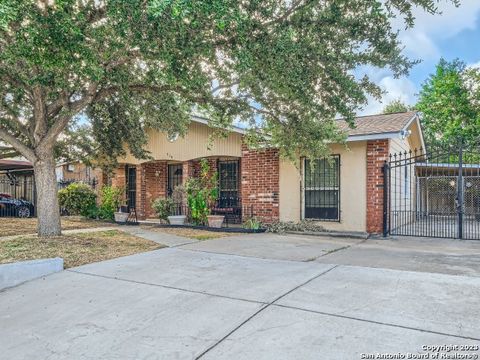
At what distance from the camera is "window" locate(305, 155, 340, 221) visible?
1056cm

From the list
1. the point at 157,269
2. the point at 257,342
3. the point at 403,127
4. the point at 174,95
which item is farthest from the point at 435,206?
the point at 257,342

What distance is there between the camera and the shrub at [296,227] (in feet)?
34.0

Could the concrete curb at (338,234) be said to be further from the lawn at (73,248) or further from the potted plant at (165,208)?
the potted plant at (165,208)

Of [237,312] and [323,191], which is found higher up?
[323,191]

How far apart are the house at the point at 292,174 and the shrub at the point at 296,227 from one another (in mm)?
328

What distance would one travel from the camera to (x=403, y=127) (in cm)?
977

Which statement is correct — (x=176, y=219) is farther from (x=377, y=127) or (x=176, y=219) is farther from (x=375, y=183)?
(x=377, y=127)

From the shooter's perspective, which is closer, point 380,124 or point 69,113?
point 69,113

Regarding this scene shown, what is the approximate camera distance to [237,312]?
3686mm

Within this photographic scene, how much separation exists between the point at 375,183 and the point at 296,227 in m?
2.52

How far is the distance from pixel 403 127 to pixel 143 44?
24.5 ft

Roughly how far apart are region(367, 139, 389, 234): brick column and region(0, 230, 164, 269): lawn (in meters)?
5.72

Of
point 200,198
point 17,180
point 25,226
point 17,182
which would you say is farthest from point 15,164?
point 200,198

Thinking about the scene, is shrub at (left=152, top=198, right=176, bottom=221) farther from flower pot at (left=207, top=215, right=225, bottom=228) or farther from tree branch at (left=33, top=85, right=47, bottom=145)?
tree branch at (left=33, top=85, right=47, bottom=145)
